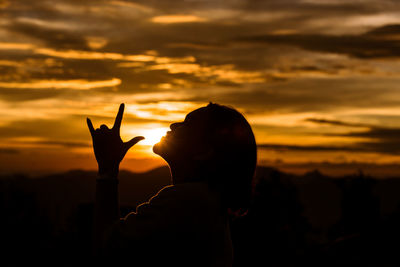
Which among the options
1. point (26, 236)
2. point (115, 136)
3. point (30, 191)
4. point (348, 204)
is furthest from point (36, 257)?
point (115, 136)

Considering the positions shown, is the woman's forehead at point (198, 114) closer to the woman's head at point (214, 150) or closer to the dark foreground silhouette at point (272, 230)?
the woman's head at point (214, 150)

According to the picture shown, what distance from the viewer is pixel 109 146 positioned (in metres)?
3.64

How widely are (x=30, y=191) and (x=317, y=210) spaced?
416 ft

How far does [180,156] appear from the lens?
371 centimetres

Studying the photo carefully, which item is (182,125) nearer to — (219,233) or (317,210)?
(219,233)

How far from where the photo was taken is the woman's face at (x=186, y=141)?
370 centimetres

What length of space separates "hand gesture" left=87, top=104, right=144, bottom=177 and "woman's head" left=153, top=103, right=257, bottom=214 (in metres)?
0.23

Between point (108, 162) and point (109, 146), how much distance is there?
4.7 inches

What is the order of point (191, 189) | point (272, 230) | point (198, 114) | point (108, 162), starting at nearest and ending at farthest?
point (191, 189) → point (108, 162) → point (198, 114) → point (272, 230)

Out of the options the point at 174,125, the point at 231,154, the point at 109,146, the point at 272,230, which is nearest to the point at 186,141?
the point at 174,125

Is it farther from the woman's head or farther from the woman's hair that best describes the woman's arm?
the woman's hair

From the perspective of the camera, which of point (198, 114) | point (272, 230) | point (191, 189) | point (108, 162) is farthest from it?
point (272, 230)

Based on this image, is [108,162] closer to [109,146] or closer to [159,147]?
[109,146]

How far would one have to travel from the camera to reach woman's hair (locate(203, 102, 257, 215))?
3.68 meters
